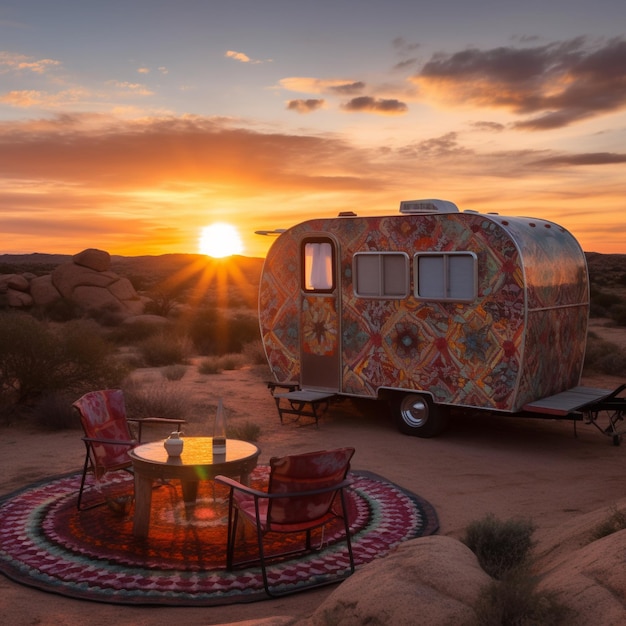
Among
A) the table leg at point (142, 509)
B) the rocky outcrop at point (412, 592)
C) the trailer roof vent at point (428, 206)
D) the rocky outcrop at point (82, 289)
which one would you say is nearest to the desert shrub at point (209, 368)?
the trailer roof vent at point (428, 206)

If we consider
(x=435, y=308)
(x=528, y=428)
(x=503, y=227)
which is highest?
(x=503, y=227)

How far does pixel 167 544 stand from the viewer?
6695 millimetres

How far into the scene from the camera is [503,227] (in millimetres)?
9883

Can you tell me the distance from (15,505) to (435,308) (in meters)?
5.81

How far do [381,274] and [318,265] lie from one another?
1233 millimetres

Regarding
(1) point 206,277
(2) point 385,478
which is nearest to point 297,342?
(2) point 385,478

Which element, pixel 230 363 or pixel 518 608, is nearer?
pixel 518 608

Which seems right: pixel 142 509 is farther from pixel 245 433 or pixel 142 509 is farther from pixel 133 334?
pixel 133 334

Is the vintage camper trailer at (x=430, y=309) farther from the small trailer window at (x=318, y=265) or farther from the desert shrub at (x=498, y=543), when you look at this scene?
the desert shrub at (x=498, y=543)

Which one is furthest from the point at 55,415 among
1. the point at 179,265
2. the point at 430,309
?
the point at 179,265

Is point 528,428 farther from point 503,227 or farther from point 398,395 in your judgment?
point 503,227

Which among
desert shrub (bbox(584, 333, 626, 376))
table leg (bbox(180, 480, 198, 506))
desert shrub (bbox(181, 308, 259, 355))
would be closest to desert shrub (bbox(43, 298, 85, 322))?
desert shrub (bbox(181, 308, 259, 355))

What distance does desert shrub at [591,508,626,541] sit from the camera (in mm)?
5512

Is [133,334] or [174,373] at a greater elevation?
[133,334]
